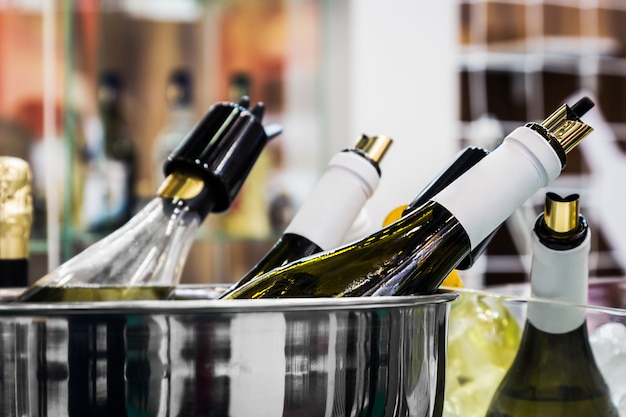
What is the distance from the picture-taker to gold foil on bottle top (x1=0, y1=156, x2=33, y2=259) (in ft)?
1.07

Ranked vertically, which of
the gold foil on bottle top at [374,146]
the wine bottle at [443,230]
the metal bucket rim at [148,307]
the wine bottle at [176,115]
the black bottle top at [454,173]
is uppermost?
the wine bottle at [176,115]

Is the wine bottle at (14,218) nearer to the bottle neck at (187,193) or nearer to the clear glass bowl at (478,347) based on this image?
the bottle neck at (187,193)

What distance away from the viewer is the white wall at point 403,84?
140cm

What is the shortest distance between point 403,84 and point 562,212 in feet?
3.97

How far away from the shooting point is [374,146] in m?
0.28

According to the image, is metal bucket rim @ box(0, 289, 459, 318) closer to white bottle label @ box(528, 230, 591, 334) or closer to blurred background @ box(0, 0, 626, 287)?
white bottle label @ box(528, 230, 591, 334)

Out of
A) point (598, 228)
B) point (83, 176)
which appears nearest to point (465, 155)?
point (83, 176)

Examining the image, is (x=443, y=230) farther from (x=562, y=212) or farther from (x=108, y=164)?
(x=108, y=164)

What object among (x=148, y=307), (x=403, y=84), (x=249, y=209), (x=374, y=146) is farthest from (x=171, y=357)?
(x=403, y=84)

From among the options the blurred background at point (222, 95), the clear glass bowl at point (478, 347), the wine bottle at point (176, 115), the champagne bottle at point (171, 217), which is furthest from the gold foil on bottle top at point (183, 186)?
the wine bottle at point (176, 115)

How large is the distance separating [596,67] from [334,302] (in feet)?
6.18

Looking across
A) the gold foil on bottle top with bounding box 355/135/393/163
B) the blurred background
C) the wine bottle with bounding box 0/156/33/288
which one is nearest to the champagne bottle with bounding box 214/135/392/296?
the gold foil on bottle top with bounding box 355/135/393/163

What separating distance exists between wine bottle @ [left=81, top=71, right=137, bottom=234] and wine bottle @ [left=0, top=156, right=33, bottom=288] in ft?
3.04

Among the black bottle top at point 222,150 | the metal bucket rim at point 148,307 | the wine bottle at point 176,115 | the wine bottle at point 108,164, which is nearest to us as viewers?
the metal bucket rim at point 148,307
